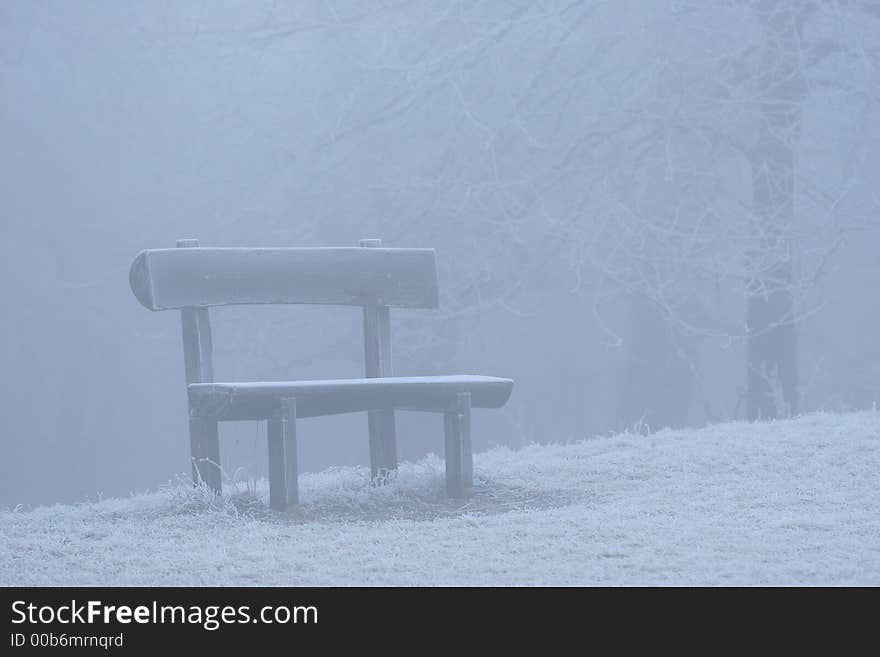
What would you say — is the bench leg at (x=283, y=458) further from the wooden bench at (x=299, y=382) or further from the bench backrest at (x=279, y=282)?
the bench backrest at (x=279, y=282)

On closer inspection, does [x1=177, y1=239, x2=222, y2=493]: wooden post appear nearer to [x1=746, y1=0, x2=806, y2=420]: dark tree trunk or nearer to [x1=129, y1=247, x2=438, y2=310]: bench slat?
[x1=129, y1=247, x2=438, y2=310]: bench slat

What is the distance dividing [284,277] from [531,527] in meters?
2.03

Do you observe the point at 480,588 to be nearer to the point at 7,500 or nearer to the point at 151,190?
the point at 151,190

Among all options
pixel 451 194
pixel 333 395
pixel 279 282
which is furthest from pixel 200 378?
pixel 451 194

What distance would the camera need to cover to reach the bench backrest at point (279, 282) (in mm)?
5586

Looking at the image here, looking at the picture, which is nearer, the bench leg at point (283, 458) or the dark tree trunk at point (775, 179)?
the bench leg at point (283, 458)

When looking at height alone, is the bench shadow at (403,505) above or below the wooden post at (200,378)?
below

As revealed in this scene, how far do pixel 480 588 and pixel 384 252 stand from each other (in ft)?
9.66

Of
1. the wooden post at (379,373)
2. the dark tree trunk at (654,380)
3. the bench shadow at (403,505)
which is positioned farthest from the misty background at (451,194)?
the bench shadow at (403,505)

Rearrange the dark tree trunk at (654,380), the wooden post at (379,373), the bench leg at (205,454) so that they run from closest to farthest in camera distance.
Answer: the bench leg at (205,454) → the wooden post at (379,373) → the dark tree trunk at (654,380)

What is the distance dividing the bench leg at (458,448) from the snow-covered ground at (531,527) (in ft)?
0.29

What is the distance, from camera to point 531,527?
14.7 ft

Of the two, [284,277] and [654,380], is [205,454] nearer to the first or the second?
[284,277]

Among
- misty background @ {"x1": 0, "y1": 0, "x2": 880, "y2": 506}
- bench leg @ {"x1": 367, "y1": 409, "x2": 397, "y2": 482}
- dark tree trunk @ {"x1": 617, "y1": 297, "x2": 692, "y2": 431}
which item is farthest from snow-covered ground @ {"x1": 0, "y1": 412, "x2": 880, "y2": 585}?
dark tree trunk @ {"x1": 617, "y1": 297, "x2": 692, "y2": 431}
